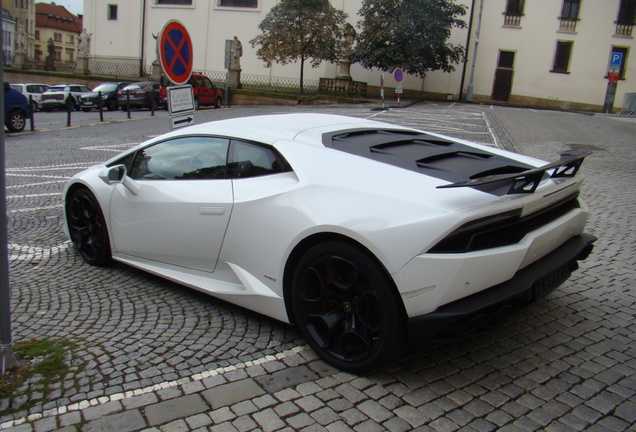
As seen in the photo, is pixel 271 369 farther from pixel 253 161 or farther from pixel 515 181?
pixel 515 181

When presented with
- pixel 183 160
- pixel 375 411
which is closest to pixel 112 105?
pixel 183 160

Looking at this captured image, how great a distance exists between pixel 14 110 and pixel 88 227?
485 inches

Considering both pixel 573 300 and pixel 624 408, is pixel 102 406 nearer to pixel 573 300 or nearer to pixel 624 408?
pixel 624 408

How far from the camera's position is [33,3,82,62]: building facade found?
4168 inches

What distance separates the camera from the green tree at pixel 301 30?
32.0 m

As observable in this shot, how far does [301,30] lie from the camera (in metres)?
32.2

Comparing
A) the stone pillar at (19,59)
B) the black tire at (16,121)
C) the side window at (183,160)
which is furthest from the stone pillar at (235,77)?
the side window at (183,160)

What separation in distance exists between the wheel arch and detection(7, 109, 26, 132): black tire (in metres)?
14.2

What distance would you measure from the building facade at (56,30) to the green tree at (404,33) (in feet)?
280

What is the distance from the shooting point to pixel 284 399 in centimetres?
277

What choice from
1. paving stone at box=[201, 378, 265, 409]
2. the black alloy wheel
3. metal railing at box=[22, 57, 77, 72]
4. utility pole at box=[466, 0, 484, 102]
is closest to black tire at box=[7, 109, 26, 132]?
the black alloy wheel

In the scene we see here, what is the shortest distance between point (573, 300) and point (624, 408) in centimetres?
148

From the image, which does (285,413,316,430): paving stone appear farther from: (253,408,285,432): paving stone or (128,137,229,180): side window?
(128,137,229,180): side window

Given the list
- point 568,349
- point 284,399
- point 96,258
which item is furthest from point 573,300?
point 96,258
